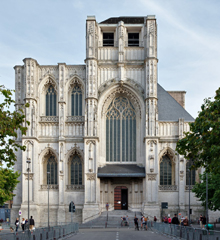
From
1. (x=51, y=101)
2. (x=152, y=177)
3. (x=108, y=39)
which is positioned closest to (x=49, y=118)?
(x=51, y=101)

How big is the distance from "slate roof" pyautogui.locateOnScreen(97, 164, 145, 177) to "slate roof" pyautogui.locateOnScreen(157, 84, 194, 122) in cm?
611

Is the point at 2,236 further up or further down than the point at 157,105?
further down

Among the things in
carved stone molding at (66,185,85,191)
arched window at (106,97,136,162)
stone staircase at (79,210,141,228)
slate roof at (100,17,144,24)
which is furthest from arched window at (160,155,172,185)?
slate roof at (100,17,144,24)

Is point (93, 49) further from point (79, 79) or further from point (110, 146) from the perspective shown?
point (110, 146)

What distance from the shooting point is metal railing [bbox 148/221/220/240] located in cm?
1939

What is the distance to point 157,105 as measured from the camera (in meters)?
53.2

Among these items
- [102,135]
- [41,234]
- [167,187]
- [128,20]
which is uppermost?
[128,20]

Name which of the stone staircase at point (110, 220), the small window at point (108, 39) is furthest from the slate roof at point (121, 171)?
the small window at point (108, 39)

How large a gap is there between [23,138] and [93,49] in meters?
12.1

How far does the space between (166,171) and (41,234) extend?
2983cm

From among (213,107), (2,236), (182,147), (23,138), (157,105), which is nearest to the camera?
(2,236)

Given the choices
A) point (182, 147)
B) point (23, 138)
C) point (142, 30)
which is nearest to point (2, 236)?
point (182, 147)

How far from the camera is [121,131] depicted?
52250 millimetres

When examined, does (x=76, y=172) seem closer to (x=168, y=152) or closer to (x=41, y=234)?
(x=168, y=152)
